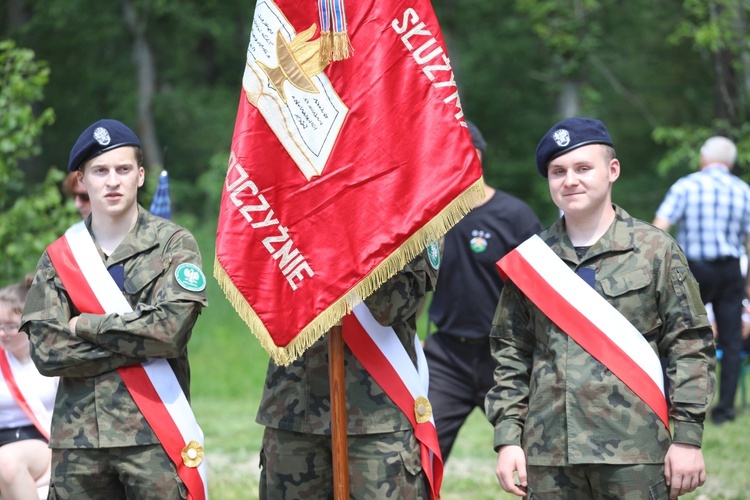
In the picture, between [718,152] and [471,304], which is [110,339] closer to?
[471,304]

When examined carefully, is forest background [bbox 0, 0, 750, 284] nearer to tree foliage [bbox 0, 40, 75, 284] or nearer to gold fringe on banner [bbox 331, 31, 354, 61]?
tree foliage [bbox 0, 40, 75, 284]

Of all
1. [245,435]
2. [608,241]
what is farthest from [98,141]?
[245,435]

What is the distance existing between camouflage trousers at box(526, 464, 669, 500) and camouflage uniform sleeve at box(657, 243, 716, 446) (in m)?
0.17

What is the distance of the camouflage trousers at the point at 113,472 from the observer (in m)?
3.99

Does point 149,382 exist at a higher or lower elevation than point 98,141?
lower

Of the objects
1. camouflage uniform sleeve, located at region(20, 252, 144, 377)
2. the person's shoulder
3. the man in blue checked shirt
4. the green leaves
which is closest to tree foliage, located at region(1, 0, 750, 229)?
the green leaves

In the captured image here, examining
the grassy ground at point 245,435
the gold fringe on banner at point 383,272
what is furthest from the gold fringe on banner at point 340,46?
the grassy ground at point 245,435

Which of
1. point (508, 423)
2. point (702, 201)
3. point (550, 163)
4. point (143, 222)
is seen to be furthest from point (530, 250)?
point (702, 201)

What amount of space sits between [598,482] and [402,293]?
986 mm

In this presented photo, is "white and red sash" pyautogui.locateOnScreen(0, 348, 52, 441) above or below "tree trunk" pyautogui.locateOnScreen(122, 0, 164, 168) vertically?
below

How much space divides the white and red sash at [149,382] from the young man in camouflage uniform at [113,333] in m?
0.03

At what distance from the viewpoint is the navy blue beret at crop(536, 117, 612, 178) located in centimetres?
380

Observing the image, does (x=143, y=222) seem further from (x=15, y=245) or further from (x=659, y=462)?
(x=15, y=245)

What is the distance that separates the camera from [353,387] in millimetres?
4152
